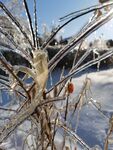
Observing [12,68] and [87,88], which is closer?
[12,68]

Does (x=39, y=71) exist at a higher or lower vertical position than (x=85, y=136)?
higher

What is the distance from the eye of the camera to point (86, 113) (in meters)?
3.28

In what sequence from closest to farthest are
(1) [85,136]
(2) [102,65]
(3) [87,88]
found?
(3) [87,88]
(1) [85,136]
(2) [102,65]

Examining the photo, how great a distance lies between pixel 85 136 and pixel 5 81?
7.32ft

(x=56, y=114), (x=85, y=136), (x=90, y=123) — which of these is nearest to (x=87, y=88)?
(x=56, y=114)

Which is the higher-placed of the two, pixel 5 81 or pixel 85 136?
pixel 5 81

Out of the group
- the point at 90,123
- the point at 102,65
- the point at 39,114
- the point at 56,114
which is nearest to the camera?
the point at 39,114

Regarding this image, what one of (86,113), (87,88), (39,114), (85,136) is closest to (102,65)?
(86,113)

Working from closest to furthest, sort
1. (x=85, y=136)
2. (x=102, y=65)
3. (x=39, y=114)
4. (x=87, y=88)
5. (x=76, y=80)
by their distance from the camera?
(x=39, y=114) < (x=87, y=88) < (x=85, y=136) < (x=76, y=80) < (x=102, y=65)

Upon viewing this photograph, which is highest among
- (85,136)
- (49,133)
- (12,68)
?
(12,68)

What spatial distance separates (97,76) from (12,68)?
474 centimetres

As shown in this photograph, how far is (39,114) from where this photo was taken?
2.14 feet

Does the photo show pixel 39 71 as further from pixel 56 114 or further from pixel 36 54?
pixel 56 114

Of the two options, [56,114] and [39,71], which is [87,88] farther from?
[39,71]
